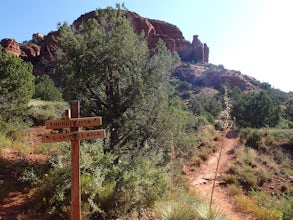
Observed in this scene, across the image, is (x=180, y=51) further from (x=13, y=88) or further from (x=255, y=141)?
(x=13, y=88)

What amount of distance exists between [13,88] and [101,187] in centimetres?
889

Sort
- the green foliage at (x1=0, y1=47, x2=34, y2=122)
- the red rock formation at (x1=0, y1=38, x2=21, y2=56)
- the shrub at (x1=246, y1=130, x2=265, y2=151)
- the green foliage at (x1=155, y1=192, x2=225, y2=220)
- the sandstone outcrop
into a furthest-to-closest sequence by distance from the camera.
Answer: the sandstone outcrop < the red rock formation at (x1=0, y1=38, x2=21, y2=56) < the shrub at (x1=246, y1=130, x2=265, y2=151) < the green foliage at (x1=0, y1=47, x2=34, y2=122) < the green foliage at (x1=155, y1=192, x2=225, y2=220)

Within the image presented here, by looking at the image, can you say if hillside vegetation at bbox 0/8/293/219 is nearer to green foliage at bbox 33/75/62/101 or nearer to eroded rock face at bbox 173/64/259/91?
green foliage at bbox 33/75/62/101

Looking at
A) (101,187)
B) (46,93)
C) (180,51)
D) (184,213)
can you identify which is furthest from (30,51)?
(184,213)

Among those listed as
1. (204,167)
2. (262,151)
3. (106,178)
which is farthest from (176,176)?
(262,151)

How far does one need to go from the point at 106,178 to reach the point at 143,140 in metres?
2.36

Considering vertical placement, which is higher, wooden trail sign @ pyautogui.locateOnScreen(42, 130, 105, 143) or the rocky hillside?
the rocky hillside

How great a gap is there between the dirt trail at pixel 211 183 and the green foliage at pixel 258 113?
8.11 meters

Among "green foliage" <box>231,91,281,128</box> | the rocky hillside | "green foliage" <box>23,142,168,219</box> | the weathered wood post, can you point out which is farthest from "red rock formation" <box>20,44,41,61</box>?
the weathered wood post

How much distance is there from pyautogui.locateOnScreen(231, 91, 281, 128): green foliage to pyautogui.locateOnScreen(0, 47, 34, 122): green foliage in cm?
2130

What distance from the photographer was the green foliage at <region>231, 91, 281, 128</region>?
96.3ft

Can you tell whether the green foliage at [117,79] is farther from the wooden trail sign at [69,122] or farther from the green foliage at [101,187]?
the wooden trail sign at [69,122]

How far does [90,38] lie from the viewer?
9.60m

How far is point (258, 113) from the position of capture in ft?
96.8
